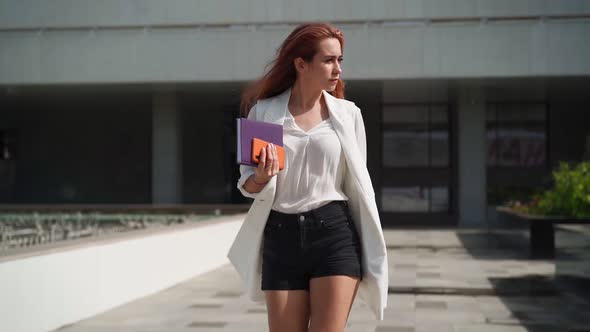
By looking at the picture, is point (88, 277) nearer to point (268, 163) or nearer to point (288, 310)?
point (288, 310)

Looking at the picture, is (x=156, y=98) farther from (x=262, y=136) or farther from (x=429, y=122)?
(x=262, y=136)

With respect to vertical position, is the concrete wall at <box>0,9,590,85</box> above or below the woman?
above

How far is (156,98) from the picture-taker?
33875 mm

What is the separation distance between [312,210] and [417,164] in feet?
118

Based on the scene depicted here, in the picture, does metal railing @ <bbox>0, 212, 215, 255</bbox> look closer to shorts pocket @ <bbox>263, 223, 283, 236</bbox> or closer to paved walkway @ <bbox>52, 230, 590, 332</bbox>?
paved walkway @ <bbox>52, 230, 590, 332</bbox>

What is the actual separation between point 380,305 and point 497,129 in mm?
35911

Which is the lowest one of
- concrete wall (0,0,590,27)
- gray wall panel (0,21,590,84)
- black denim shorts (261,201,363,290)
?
black denim shorts (261,201,363,290)

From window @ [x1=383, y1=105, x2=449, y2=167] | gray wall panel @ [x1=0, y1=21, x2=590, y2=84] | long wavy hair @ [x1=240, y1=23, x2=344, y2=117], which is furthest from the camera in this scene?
window @ [x1=383, y1=105, x2=449, y2=167]

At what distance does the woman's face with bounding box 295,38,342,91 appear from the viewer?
12.1 ft

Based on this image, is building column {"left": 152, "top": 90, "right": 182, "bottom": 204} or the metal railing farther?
building column {"left": 152, "top": 90, "right": 182, "bottom": 204}

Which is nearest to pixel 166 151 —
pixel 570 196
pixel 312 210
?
pixel 570 196

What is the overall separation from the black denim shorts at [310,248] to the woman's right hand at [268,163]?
0.78 ft

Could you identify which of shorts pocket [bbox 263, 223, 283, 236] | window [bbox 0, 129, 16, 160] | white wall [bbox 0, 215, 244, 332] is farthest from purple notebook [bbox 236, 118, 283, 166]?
window [bbox 0, 129, 16, 160]

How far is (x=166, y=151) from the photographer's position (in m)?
33.7
